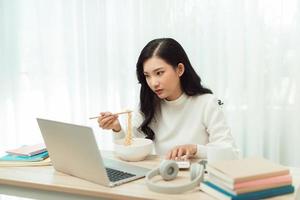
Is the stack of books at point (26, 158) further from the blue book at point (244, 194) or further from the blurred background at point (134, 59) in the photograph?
the blurred background at point (134, 59)

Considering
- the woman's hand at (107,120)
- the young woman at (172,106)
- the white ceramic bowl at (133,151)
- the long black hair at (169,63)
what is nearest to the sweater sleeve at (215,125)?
the young woman at (172,106)

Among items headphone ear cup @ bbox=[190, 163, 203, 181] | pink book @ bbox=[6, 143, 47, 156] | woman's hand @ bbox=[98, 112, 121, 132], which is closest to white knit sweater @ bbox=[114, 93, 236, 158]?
woman's hand @ bbox=[98, 112, 121, 132]

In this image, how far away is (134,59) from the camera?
2.75 metres

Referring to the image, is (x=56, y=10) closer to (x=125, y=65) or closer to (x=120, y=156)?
(x=125, y=65)

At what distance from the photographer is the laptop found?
136 cm

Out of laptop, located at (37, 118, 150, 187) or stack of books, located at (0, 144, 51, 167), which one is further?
stack of books, located at (0, 144, 51, 167)

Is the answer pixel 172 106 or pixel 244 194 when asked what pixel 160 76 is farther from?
pixel 244 194

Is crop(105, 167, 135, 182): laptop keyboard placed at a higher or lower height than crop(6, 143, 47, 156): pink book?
lower

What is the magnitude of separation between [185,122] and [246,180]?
0.87 meters

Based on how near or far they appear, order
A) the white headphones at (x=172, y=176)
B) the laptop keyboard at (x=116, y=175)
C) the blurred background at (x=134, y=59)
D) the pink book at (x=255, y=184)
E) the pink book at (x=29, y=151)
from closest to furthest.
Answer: the pink book at (x=255, y=184) → the white headphones at (x=172, y=176) → the laptop keyboard at (x=116, y=175) → the pink book at (x=29, y=151) → the blurred background at (x=134, y=59)

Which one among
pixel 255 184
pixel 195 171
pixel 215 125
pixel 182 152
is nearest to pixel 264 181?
pixel 255 184

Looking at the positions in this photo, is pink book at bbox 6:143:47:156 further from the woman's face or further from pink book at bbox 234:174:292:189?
pink book at bbox 234:174:292:189

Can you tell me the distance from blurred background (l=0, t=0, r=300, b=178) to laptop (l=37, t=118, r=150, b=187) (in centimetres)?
114

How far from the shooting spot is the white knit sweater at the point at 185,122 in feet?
6.47
